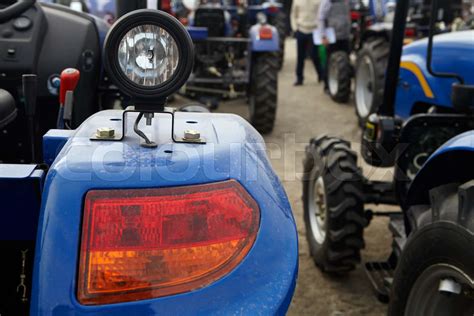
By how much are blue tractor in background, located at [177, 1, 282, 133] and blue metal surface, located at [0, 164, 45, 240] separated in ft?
17.9

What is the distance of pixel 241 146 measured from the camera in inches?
47.6

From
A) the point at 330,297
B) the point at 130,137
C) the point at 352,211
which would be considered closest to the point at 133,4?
the point at 130,137

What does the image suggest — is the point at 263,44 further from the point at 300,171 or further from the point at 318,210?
the point at 318,210

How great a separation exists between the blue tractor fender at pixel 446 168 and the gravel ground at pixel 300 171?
0.99m

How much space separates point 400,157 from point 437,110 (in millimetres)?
523

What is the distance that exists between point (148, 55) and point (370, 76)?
596 centimetres

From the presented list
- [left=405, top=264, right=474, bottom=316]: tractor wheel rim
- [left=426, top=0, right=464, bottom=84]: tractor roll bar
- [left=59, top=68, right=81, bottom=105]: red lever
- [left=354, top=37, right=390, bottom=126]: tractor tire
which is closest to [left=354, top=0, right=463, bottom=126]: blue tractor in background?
[left=354, top=37, right=390, bottom=126]: tractor tire

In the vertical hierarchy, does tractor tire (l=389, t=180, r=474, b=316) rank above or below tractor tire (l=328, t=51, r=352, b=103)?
above

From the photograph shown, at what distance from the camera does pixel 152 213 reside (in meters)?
1.02

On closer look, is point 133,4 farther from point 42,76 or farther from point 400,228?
point 400,228

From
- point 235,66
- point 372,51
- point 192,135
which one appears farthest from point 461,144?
point 235,66

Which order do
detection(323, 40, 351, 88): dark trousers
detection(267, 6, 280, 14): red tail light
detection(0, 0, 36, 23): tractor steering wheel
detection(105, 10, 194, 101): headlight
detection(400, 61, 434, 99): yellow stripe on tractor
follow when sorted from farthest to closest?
detection(267, 6, 280, 14): red tail light, detection(323, 40, 351, 88): dark trousers, detection(400, 61, 434, 99): yellow stripe on tractor, detection(0, 0, 36, 23): tractor steering wheel, detection(105, 10, 194, 101): headlight

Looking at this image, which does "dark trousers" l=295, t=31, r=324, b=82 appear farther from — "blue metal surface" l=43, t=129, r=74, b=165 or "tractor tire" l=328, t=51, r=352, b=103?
"blue metal surface" l=43, t=129, r=74, b=165

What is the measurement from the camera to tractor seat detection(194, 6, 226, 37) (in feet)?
25.1
